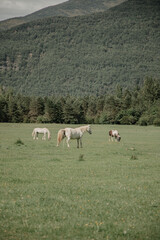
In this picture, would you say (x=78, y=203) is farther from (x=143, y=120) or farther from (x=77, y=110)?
(x=77, y=110)

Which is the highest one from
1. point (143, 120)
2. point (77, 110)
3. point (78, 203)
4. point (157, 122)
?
point (77, 110)

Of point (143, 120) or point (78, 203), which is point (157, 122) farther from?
point (78, 203)

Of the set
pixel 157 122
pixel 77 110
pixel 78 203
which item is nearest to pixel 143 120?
pixel 157 122

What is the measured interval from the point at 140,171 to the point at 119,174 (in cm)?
176

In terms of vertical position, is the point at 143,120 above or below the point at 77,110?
below

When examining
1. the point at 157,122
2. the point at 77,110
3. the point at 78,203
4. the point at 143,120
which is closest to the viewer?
the point at 78,203

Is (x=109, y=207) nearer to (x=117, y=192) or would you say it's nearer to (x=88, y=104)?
(x=117, y=192)

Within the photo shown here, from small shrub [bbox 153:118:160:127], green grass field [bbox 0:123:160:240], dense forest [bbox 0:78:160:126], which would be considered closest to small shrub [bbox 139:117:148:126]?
dense forest [bbox 0:78:160:126]

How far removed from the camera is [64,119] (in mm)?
105688

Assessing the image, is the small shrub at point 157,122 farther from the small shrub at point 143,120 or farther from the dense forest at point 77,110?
the small shrub at point 143,120

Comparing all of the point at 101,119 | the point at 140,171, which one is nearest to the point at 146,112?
the point at 101,119

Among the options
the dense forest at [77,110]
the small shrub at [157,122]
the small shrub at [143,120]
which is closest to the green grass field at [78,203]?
the small shrub at [157,122]

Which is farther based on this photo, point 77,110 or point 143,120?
point 77,110

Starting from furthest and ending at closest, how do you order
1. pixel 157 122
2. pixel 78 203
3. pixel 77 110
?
pixel 77 110
pixel 157 122
pixel 78 203
